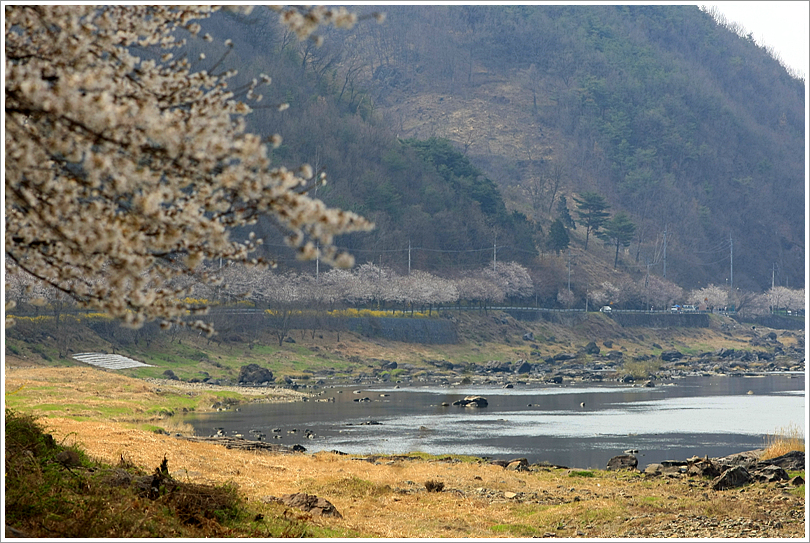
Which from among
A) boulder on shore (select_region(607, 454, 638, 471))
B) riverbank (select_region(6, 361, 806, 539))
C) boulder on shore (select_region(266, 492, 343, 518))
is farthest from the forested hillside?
boulder on shore (select_region(266, 492, 343, 518))

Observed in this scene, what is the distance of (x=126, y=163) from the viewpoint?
4.71 metres

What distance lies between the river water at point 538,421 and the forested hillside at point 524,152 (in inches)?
1744

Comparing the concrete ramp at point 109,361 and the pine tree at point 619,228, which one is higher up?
the pine tree at point 619,228

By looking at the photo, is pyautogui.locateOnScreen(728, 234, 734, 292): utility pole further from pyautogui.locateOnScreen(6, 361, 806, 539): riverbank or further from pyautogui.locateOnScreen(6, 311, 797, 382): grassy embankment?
pyautogui.locateOnScreen(6, 361, 806, 539): riverbank

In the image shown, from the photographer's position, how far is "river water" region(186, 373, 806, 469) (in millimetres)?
27172

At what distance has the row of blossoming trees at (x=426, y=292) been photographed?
7069 centimetres

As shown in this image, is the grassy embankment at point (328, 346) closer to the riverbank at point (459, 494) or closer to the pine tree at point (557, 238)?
the riverbank at point (459, 494)

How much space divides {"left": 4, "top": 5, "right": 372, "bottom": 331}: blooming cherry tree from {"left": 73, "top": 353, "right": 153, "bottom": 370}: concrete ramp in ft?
149

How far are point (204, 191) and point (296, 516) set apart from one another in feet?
26.6

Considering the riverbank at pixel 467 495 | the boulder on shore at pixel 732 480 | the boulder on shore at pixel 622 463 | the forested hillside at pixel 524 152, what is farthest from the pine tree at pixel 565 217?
the boulder on shore at pixel 732 480

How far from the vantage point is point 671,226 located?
153 meters

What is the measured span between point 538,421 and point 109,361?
28157 mm

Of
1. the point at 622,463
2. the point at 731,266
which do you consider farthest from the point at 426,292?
the point at 731,266

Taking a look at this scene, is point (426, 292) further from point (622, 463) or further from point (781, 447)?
point (622, 463)
